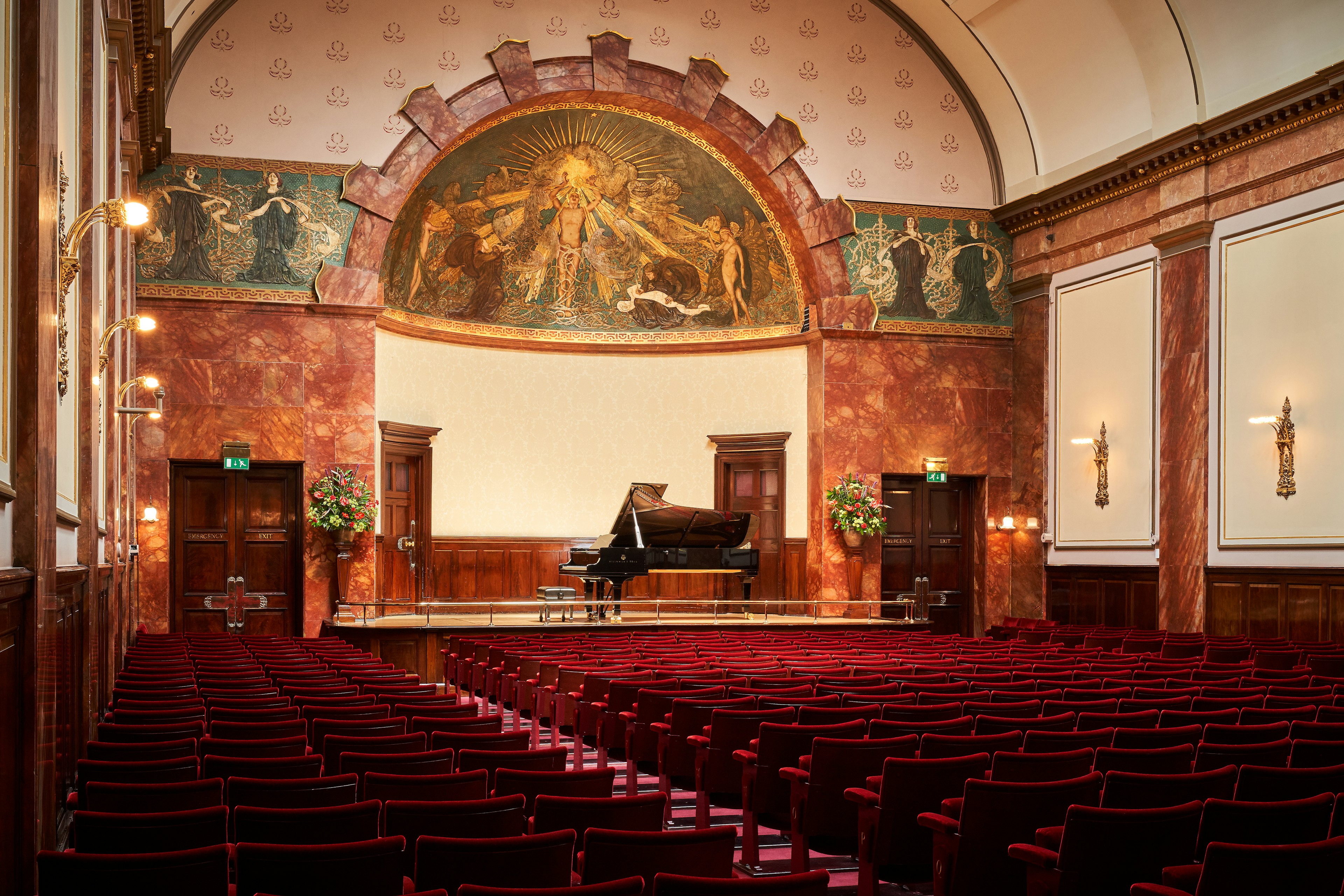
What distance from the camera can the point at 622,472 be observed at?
2306cm

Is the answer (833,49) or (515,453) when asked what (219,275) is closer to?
(515,453)

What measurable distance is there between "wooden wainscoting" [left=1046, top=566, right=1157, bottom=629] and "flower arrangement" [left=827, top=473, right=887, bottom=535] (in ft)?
10.5

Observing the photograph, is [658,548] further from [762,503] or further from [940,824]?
[940,824]

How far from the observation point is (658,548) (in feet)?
59.7

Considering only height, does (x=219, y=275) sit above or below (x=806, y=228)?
below

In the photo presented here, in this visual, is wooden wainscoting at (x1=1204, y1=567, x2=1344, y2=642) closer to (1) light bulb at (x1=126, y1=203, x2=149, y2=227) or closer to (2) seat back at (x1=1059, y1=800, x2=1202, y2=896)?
(2) seat back at (x1=1059, y1=800, x2=1202, y2=896)

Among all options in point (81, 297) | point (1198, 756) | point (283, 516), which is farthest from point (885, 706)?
point (283, 516)

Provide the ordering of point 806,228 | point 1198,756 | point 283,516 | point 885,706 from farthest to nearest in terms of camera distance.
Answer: point 806,228 → point 283,516 → point 885,706 → point 1198,756

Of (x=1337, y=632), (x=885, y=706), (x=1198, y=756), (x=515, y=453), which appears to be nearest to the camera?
(x=1198, y=756)

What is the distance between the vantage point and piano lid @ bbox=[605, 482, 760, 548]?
59.5 ft

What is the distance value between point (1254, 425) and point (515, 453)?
12.7 m

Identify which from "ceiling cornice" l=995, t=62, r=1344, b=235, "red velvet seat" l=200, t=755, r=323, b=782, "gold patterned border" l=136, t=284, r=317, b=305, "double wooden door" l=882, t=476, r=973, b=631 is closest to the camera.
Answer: "red velvet seat" l=200, t=755, r=323, b=782

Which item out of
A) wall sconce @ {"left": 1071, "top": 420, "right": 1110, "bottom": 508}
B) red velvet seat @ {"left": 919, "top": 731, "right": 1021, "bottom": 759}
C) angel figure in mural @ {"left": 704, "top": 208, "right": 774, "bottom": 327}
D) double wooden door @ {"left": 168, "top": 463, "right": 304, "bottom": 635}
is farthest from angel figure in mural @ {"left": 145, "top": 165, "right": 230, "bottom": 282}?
red velvet seat @ {"left": 919, "top": 731, "right": 1021, "bottom": 759}

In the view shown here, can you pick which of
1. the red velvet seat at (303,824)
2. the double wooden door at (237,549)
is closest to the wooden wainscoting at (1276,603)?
the double wooden door at (237,549)
